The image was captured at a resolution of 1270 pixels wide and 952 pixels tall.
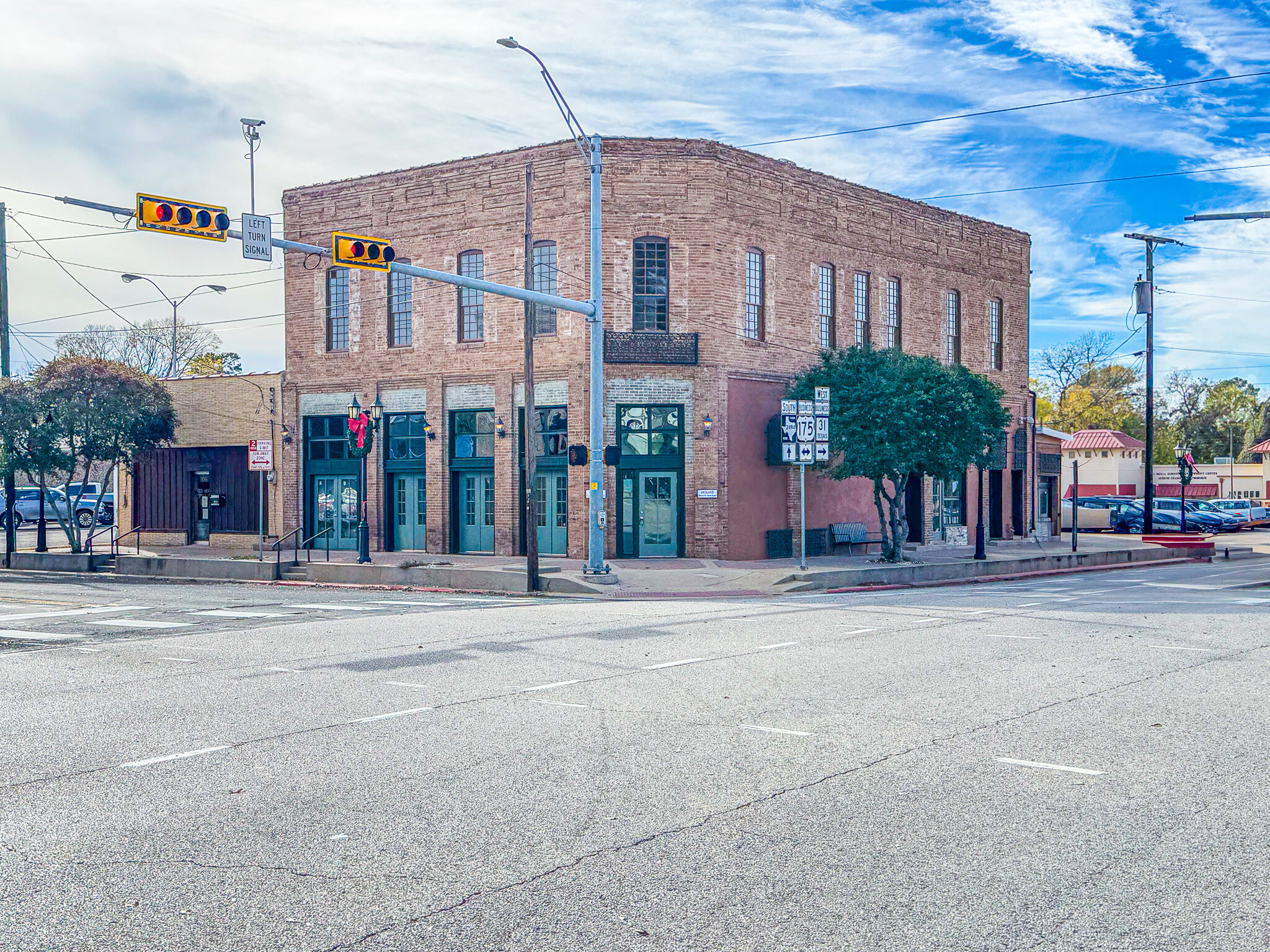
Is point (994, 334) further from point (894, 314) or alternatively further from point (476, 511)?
point (476, 511)

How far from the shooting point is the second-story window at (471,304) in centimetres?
3112

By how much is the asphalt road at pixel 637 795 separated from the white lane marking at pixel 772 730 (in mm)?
79

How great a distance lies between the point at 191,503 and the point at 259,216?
21.6 metres

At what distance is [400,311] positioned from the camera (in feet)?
107

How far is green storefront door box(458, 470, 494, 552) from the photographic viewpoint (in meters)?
31.0

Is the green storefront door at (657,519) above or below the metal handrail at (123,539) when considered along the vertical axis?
above

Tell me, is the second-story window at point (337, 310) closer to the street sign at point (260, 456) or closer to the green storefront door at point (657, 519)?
the street sign at point (260, 456)

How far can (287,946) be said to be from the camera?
461cm

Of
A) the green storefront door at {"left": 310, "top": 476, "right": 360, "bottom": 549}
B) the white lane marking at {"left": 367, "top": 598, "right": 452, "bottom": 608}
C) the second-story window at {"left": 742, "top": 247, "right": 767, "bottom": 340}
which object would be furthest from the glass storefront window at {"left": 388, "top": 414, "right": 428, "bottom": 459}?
the white lane marking at {"left": 367, "top": 598, "right": 452, "bottom": 608}

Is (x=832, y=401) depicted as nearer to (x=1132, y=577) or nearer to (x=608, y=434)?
(x=608, y=434)

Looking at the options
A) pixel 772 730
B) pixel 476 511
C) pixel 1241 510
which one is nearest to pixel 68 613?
pixel 772 730

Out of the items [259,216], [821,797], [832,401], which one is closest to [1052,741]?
[821,797]

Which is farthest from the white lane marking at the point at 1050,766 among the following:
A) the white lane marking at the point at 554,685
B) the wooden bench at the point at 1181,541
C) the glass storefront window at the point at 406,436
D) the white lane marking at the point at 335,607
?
the wooden bench at the point at 1181,541

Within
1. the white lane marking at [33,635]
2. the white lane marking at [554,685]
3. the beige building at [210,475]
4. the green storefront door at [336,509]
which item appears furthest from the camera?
the beige building at [210,475]
